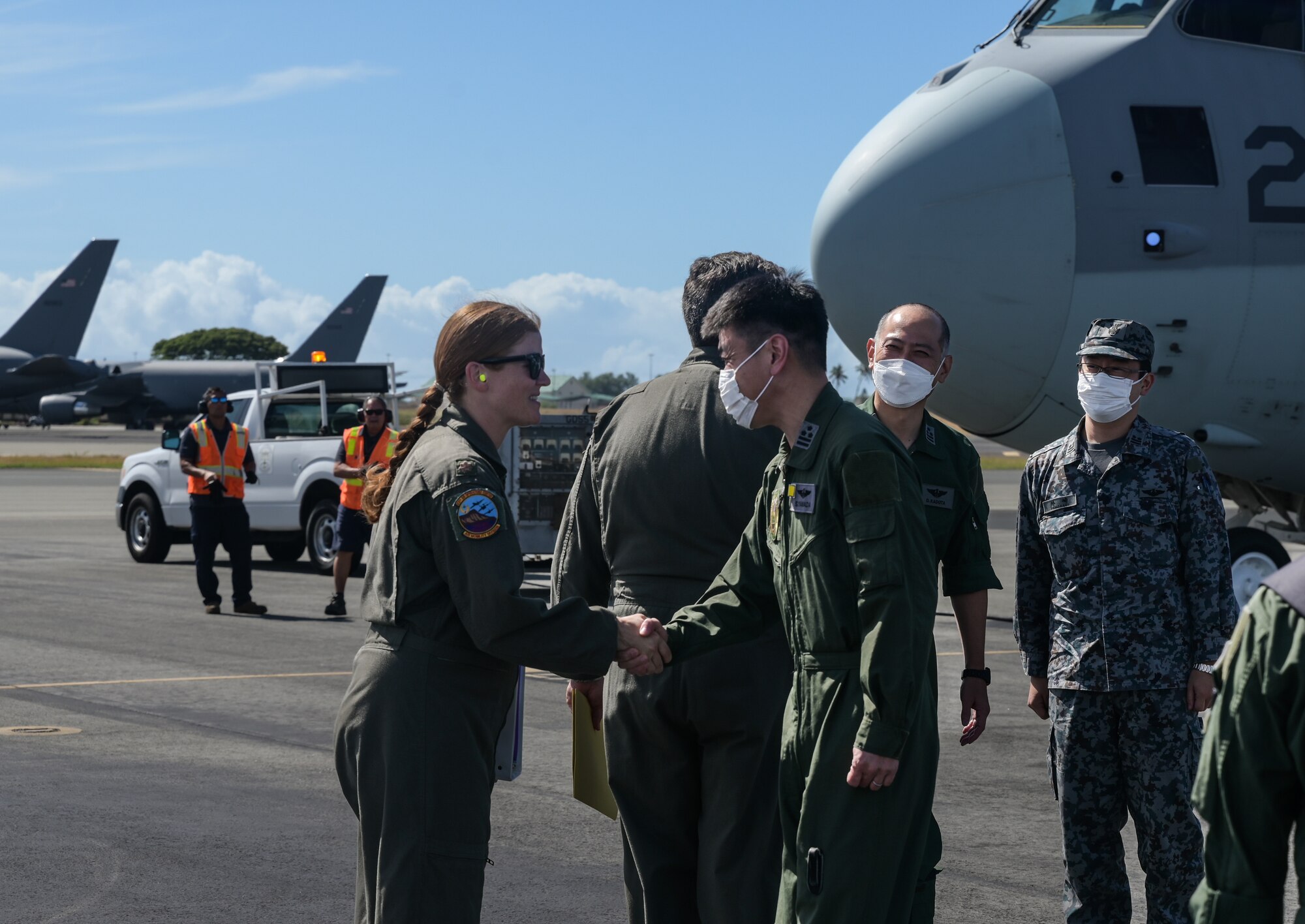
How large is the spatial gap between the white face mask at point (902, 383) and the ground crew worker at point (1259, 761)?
295 cm

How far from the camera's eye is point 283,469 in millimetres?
17359

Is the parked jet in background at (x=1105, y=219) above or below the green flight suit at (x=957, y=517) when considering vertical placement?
above

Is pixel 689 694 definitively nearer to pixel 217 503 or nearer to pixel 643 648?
pixel 643 648

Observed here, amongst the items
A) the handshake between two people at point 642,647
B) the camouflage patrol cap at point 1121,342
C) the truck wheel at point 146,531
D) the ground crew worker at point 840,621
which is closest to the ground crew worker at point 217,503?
the truck wheel at point 146,531

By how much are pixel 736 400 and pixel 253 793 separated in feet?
13.4

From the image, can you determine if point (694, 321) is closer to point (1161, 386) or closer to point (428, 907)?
point (428, 907)

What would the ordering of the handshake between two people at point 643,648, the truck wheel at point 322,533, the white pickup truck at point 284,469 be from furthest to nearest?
the white pickup truck at point 284,469
the truck wheel at point 322,533
the handshake between two people at point 643,648

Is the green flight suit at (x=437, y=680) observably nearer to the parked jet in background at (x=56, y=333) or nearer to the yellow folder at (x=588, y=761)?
the yellow folder at (x=588, y=761)

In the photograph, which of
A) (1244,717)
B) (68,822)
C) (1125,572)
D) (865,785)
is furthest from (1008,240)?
(1244,717)

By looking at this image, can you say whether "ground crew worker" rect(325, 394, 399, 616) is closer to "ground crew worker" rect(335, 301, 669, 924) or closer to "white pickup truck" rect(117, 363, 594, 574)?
"white pickup truck" rect(117, 363, 594, 574)

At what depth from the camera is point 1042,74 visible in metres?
9.88

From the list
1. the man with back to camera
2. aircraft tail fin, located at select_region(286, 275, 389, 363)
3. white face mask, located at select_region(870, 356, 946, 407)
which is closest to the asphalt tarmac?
the man with back to camera

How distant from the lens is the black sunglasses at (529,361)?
376cm

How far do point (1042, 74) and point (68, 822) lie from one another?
7101 millimetres
